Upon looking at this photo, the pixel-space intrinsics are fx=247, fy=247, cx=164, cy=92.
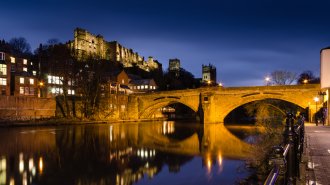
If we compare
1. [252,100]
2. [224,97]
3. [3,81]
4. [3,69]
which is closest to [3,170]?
[224,97]

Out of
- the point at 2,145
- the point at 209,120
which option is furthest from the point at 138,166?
the point at 209,120

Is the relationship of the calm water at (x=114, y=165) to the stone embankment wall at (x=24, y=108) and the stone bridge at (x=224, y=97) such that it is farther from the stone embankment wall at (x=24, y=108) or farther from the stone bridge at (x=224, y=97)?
the stone embankment wall at (x=24, y=108)

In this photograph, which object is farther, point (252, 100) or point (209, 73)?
point (209, 73)

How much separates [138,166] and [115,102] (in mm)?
35490

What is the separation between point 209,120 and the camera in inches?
1501

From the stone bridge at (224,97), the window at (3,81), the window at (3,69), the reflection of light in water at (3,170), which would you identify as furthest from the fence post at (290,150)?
the window at (3,69)

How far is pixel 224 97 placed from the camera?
3703cm

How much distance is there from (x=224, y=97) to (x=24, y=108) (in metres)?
30.5

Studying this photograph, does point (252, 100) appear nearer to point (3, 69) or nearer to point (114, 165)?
point (114, 165)

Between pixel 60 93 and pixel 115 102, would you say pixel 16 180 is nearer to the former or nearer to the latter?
pixel 115 102

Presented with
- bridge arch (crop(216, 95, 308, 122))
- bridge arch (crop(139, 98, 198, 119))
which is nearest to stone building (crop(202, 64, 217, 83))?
bridge arch (crop(139, 98, 198, 119))

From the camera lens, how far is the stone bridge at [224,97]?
1244 inches

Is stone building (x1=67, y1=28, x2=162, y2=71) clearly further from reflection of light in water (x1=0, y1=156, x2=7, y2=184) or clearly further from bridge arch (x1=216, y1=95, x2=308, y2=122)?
reflection of light in water (x1=0, y1=156, x2=7, y2=184)

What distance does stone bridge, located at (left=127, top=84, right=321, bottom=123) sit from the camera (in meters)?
31.6
